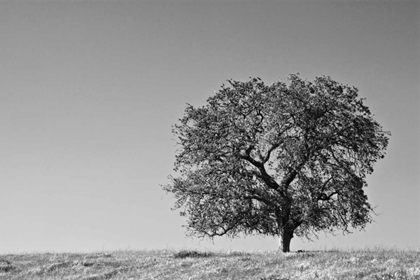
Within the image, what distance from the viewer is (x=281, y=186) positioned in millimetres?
37438

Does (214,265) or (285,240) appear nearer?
(214,265)

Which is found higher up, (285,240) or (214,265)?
(285,240)

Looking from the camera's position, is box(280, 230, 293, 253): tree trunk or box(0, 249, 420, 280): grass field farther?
box(280, 230, 293, 253): tree trunk

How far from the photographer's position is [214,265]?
3016 cm

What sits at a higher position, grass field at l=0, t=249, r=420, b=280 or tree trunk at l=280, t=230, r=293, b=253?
tree trunk at l=280, t=230, r=293, b=253

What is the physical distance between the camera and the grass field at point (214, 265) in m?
25.1

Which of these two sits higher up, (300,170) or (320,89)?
(320,89)

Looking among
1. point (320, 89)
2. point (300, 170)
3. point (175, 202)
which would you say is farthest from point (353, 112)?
point (175, 202)

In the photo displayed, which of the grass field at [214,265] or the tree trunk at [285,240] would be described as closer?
the grass field at [214,265]

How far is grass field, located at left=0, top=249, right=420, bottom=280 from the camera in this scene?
25.1 m

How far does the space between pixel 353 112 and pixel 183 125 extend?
11.9 metres

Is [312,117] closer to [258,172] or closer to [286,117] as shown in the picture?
[286,117]

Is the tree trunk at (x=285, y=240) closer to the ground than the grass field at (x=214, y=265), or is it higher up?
higher up

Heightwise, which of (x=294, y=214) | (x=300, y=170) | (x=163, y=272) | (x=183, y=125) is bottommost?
(x=163, y=272)
